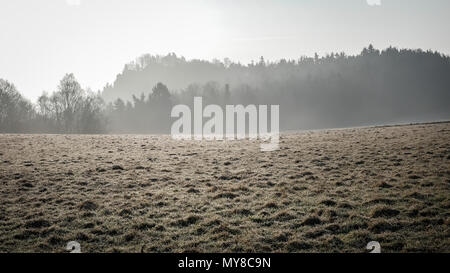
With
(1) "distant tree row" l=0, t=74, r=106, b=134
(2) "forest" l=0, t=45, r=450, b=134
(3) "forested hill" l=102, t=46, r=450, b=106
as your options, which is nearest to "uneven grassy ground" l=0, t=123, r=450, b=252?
(1) "distant tree row" l=0, t=74, r=106, b=134

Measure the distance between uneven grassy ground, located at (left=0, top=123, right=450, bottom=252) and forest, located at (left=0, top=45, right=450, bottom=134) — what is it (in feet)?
185

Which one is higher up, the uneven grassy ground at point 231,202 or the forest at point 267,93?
the forest at point 267,93

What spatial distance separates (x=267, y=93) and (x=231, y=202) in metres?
115

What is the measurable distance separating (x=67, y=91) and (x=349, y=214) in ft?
244

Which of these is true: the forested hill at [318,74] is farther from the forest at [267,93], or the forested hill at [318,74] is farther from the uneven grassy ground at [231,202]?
the uneven grassy ground at [231,202]

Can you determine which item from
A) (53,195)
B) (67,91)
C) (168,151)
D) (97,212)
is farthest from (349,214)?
(67,91)

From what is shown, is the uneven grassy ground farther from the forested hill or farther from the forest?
the forested hill

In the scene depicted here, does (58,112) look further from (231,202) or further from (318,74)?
(318,74)

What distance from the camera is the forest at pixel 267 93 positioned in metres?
68.9

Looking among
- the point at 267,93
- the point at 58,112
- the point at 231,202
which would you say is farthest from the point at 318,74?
the point at 231,202

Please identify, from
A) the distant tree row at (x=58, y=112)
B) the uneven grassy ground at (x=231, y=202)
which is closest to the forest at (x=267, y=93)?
the distant tree row at (x=58, y=112)

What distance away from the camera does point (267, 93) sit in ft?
400

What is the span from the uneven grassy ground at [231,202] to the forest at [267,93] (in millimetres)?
56309

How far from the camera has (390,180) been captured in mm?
13039
